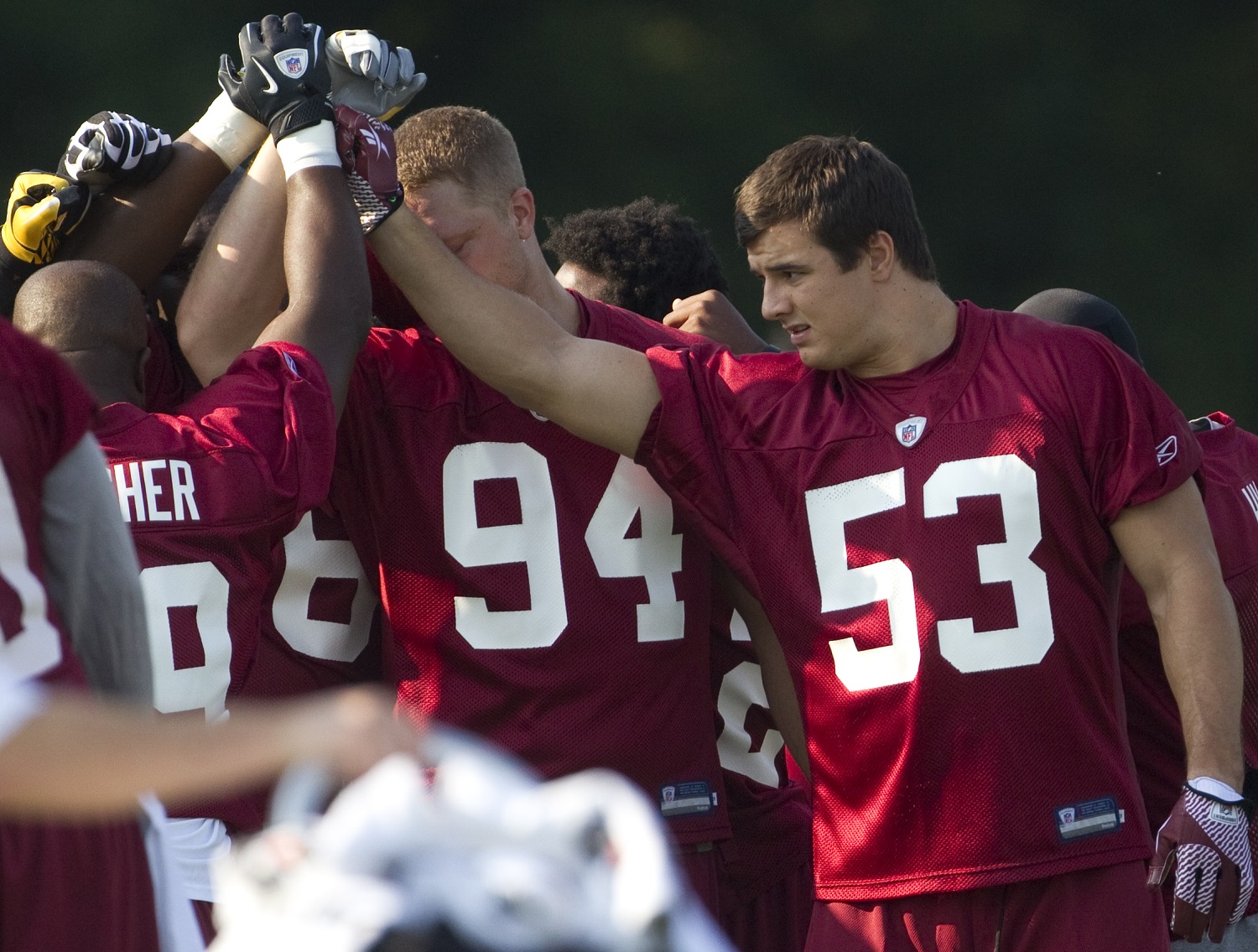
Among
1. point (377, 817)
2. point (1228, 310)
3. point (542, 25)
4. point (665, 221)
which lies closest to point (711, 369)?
point (665, 221)

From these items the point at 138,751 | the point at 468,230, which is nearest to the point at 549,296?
the point at 468,230

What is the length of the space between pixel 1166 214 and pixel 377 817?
7695 mm

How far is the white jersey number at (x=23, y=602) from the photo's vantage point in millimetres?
1391

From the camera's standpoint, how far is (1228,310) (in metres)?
7.87

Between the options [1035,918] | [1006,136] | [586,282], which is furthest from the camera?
[1006,136]

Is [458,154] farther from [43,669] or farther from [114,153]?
[43,669]

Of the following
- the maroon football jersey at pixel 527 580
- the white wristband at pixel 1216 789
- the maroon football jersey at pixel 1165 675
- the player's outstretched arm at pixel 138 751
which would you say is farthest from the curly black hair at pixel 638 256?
the player's outstretched arm at pixel 138 751

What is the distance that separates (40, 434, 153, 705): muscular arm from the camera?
4.99 feet

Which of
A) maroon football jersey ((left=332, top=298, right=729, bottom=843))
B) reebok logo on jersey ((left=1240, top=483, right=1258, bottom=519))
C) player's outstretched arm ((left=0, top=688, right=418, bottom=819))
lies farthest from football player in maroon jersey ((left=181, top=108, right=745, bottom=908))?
player's outstretched arm ((left=0, top=688, right=418, bottom=819))

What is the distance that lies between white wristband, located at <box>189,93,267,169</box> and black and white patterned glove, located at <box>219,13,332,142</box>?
0.30 feet

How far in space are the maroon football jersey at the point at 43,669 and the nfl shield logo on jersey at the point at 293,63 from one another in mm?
1211

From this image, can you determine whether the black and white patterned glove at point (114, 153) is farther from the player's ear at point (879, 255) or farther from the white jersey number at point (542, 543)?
the player's ear at point (879, 255)

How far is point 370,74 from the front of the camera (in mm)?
2740

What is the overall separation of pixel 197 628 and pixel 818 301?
1.00 meters
